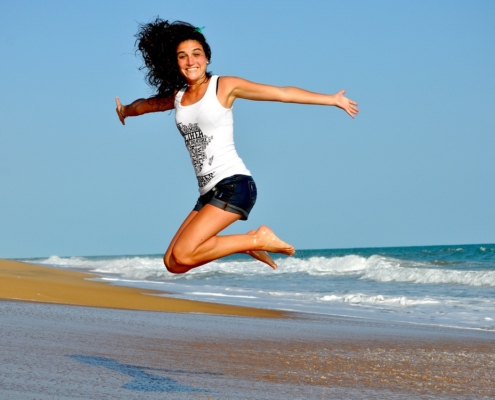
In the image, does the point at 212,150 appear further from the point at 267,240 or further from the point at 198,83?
the point at 267,240

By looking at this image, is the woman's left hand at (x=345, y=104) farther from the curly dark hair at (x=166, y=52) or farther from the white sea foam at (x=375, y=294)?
the white sea foam at (x=375, y=294)

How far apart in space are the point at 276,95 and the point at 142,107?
1280 mm

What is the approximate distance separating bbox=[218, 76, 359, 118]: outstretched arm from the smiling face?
209 millimetres

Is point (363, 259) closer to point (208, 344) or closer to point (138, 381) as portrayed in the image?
point (208, 344)

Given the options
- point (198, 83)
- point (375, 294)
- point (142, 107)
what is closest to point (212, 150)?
Answer: point (198, 83)

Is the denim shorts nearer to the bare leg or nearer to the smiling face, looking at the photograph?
the bare leg

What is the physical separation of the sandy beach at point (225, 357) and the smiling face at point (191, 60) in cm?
217

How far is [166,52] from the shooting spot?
555 centimetres

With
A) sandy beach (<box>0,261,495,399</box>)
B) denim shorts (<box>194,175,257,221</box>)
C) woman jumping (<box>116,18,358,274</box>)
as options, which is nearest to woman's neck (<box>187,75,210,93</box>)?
woman jumping (<box>116,18,358,274</box>)

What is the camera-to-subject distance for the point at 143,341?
6.30 metres

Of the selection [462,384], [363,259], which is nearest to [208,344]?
[462,384]

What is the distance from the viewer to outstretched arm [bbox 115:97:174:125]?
5.54 metres

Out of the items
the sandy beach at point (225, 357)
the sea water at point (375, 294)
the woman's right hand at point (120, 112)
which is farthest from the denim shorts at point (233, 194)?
the sea water at point (375, 294)

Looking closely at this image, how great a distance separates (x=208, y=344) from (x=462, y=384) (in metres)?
2.35
